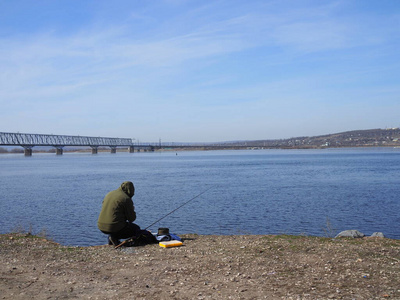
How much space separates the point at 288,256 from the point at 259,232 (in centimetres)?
854

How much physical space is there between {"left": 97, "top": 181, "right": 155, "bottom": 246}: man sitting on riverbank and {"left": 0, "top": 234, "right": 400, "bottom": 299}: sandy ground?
21.9 inches

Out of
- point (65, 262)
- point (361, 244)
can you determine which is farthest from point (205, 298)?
point (361, 244)

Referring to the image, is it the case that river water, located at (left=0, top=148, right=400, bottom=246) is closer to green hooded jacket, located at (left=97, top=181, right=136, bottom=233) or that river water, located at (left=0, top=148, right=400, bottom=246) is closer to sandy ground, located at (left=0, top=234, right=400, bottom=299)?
green hooded jacket, located at (left=97, top=181, right=136, bottom=233)

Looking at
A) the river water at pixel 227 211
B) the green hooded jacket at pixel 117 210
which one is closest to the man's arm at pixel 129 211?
the green hooded jacket at pixel 117 210

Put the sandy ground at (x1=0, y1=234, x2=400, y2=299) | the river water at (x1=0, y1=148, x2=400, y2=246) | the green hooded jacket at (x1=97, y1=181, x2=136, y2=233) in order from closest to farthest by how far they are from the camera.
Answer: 1. the sandy ground at (x1=0, y1=234, x2=400, y2=299)
2. the green hooded jacket at (x1=97, y1=181, x2=136, y2=233)
3. the river water at (x1=0, y1=148, x2=400, y2=246)

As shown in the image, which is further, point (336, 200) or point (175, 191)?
point (175, 191)

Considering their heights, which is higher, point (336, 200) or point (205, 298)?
point (205, 298)

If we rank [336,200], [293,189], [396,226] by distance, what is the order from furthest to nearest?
1. [293,189]
2. [336,200]
3. [396,226]

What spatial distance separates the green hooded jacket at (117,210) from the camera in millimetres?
10945

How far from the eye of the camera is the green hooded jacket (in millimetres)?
10945

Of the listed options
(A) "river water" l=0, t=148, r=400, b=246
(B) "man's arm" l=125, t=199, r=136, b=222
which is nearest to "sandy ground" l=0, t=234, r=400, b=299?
(B) "man's arm" l=125, t=199, r=136, b=222

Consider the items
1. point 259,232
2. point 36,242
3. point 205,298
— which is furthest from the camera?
point 259,232

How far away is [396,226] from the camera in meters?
19.5

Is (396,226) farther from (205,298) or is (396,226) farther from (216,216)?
(205,298)
